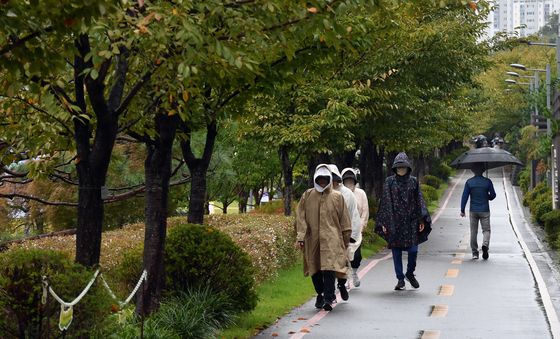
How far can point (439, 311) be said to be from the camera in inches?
529

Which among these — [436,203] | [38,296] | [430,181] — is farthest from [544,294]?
[430,181]

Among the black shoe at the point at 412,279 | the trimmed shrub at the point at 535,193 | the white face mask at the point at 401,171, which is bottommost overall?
the black shoe at the point at 412,279

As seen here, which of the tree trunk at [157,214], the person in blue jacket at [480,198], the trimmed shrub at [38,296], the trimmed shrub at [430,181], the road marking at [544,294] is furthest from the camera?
the trimmed shrub at [430,181]

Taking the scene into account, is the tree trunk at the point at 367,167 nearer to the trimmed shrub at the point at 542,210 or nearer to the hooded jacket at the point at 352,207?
the trimmed shrub at the point at 542,210

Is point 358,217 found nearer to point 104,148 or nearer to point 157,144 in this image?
point 157,144

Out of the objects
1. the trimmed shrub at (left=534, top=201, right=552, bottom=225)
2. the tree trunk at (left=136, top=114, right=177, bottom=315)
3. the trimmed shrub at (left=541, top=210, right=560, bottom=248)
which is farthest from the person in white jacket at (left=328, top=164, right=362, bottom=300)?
the trimmed shrub at (left=534, top=201, right=552, bottom=225)

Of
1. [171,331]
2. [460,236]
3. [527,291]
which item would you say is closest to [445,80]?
[460,236]

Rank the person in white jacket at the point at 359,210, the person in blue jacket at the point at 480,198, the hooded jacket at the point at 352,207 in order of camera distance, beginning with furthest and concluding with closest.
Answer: the person in blue jacket at the point at 480,198, the person in white jacket at the point at 359,210, the hooded jacket at the point at 352,207

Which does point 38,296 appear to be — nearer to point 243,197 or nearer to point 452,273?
point 452,273

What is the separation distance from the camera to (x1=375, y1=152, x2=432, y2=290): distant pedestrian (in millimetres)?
15641

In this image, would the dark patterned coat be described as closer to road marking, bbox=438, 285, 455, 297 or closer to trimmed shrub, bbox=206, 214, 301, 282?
road marking, bbox=438, 285, 455, 297

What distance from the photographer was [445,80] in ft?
86.4

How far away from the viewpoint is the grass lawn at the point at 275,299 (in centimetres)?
1177

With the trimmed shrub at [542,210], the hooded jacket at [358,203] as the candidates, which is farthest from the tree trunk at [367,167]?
the hooded jacket at [358,203]
